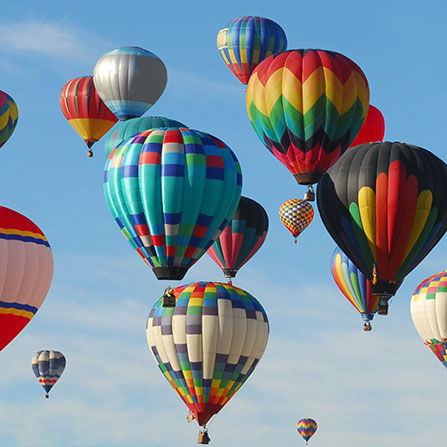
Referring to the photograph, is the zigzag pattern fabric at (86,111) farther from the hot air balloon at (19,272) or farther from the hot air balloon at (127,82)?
the hot air balloon at (19,272)

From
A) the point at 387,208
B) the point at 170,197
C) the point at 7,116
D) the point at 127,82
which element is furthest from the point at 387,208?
the point at 7,116

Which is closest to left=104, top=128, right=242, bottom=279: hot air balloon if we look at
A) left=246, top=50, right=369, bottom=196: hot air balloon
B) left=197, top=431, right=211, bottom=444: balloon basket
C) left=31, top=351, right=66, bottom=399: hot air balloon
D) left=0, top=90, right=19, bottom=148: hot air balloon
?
left=246, top=50, right=369, bottom=196: hot air balloon

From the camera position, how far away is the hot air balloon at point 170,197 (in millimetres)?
35031

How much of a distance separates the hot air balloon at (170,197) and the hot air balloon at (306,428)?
66.4 ft

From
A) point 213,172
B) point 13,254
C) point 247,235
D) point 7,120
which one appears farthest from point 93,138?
point 213,172

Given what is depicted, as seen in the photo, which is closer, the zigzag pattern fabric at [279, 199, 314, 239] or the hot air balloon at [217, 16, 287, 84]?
the hot air balloon at [217, 16, 287, 84]

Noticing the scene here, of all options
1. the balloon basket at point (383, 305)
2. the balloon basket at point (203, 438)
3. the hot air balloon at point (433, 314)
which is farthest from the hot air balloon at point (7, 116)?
the balloon basket at point (383, 305)

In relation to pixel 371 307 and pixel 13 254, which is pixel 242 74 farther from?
pixel 13 254

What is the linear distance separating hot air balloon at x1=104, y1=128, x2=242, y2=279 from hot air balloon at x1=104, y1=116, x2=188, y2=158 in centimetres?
666

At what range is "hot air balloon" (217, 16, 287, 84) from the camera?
159 ft

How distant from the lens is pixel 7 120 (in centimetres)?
4866

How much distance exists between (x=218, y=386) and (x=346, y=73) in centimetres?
935

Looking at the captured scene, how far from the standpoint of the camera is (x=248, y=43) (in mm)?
48656

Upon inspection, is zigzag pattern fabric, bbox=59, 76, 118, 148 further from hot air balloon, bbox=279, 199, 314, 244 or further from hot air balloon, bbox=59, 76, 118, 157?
hot air balloon, bbox=279, 199, 314, 244
